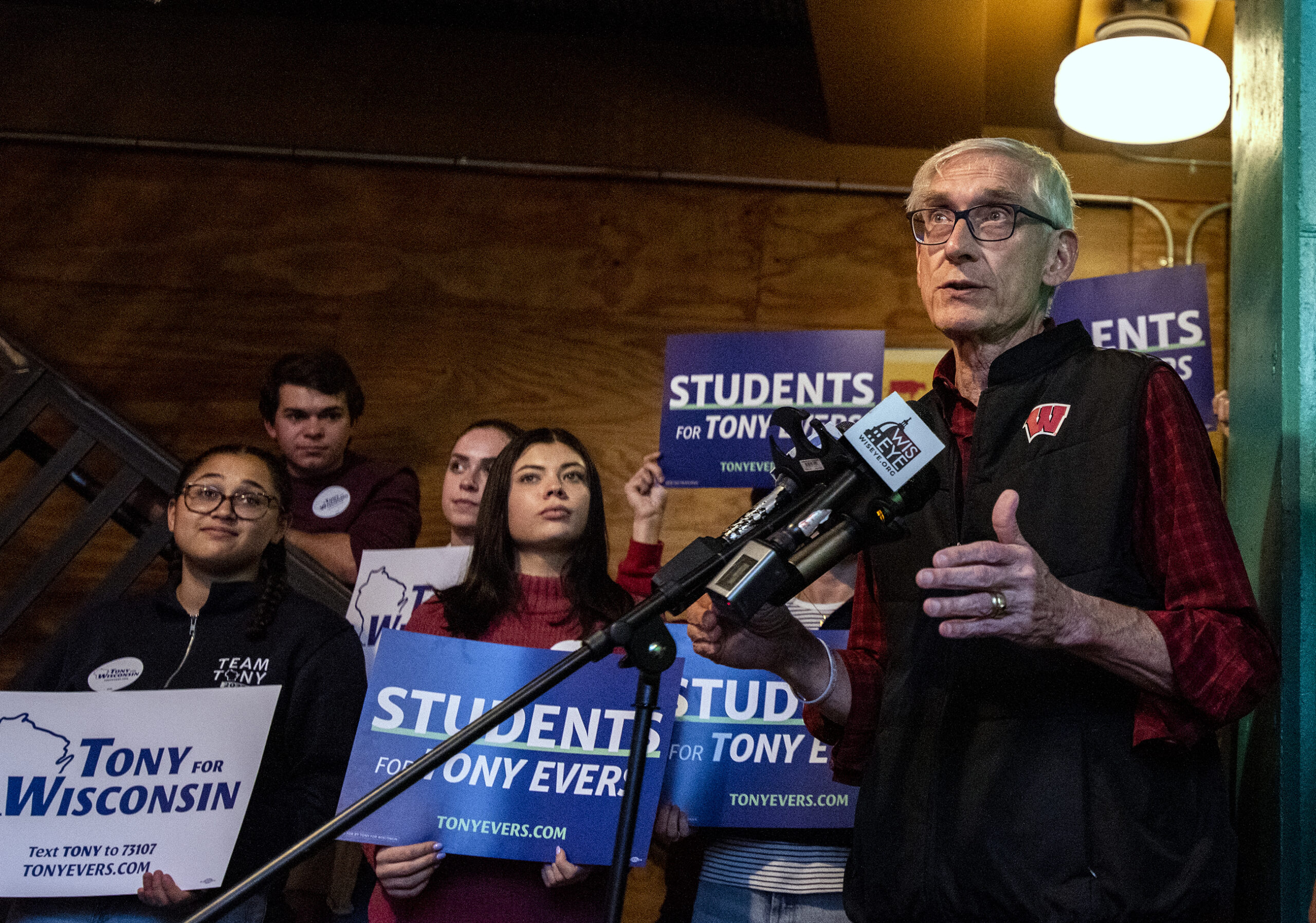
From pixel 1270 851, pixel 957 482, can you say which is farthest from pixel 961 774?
pixel 1270 851

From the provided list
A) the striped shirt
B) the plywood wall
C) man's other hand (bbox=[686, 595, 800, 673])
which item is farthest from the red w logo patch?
the plywood wall

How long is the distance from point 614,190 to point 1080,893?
155 inches

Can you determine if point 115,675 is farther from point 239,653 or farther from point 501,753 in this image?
point 501,753

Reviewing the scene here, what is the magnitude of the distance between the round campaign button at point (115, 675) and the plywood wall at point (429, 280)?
191 cm

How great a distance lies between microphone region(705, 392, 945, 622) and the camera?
51.8 inches

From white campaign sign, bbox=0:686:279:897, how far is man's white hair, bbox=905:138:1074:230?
150 cm

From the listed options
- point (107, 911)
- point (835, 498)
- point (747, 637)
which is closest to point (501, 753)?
point (107, 911)

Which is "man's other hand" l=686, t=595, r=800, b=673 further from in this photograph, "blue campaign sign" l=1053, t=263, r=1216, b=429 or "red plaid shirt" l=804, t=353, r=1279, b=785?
"blue campaign sign" l=1053, t=263, r=1216, b=429

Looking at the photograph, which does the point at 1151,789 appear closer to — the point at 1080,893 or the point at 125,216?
the point at 1080,893

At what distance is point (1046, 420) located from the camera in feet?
5.31

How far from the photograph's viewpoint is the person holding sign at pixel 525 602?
2.26m

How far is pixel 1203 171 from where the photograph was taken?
15.7 feet

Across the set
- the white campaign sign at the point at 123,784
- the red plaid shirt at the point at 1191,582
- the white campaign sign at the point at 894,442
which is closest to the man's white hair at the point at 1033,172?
the red plaid shirt at the point at 1191,582

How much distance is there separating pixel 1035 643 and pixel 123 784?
1797 millimetres
